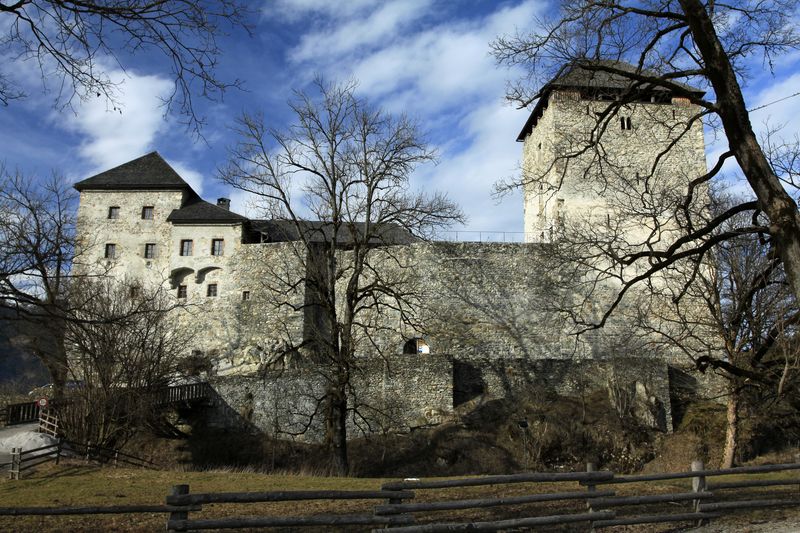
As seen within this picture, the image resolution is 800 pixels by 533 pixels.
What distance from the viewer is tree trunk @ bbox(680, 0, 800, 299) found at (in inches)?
303

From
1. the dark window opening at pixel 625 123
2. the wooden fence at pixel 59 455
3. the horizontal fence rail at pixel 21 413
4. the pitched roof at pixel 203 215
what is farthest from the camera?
the pitched roof at pixel 203 215

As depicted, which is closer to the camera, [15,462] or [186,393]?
[15,462]

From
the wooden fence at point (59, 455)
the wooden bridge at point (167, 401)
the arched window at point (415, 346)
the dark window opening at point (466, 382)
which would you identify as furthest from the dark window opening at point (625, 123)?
the wooden fence at point (59, 455)

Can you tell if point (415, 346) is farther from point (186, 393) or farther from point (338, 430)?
point (338, 430)

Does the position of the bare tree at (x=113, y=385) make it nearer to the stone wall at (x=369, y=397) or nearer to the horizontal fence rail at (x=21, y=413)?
the stone wall at (x=369, y=397)

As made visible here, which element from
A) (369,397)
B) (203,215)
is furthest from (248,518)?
(203,215)

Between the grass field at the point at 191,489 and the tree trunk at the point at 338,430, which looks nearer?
the grass field at the point at 191,489

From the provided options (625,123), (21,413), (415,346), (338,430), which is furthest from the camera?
(625,123)

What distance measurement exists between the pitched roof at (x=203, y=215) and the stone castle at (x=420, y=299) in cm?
8

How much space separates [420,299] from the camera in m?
23.7

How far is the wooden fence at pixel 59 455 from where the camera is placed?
15859mm

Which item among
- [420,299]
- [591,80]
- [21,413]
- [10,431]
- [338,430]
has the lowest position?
[10,431]

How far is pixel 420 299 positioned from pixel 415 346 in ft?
27.1

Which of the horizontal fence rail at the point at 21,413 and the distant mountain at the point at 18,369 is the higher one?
the distant mountain at the point at 18,369
